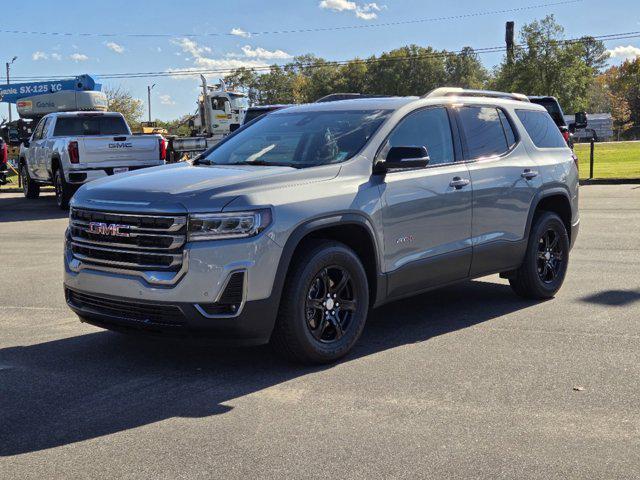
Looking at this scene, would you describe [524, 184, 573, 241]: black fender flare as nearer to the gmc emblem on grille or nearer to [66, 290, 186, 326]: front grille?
[66, 290, 186, 326]: front grille

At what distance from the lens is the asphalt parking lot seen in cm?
384

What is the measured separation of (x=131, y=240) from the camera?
5.07 m

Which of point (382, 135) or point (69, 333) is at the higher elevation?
point (382, 135)

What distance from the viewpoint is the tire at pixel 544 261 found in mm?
7285

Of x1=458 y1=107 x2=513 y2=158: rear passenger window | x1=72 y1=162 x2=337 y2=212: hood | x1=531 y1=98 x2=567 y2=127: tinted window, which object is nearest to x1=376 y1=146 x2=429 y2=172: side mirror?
x1=72 y1=162 x2=337 y2=212: hood

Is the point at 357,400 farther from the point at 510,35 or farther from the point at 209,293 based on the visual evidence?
the point at 510,35

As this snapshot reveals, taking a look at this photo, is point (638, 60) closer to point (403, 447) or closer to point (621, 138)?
point (621, 138)

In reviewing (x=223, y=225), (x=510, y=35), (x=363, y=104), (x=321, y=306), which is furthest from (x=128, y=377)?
(x=510, y=35)

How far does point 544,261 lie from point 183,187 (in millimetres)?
3834

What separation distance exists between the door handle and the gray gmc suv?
0.01 meters

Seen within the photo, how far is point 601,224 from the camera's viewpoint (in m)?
13.3

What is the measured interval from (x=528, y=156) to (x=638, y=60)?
113 meters

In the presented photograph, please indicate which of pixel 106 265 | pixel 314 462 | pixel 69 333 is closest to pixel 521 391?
pixel 314 462

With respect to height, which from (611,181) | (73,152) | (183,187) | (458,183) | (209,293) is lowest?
(611,181)
